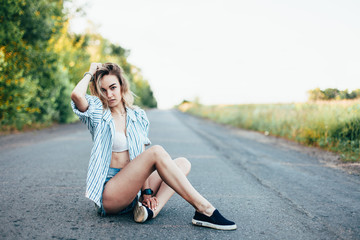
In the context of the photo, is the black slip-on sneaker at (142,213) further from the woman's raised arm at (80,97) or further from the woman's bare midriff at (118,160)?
the woman's raised arm at (80,97)

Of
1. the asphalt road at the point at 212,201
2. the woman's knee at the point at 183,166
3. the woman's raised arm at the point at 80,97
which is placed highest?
the woman's raised arm at the point at 80,97

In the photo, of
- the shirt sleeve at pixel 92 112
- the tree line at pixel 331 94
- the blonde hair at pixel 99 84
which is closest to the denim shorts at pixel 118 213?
the shirt sleeve at pixel 92 112

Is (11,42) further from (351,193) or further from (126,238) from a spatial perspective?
(351,193)

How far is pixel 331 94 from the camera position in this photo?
10.5m

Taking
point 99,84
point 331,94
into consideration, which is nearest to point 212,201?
point 99,84

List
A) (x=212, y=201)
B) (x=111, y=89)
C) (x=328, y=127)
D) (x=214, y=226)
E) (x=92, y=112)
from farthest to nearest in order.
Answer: (x=328, y=127) → (x=212, y=201) → (x=111, y=89) → (x=92, y=112) → (x=214, y=226)

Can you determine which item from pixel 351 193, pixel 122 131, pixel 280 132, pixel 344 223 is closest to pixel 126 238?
pixel 122 131

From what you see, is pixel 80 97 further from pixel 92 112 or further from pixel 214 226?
pixel 214 226

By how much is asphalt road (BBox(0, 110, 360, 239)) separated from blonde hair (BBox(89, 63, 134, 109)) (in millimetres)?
1134

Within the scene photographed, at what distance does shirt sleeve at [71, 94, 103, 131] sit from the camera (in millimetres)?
2602

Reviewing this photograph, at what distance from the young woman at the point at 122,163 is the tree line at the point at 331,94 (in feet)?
28.9

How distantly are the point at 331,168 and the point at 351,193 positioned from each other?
175 cm

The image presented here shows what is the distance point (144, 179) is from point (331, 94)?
985 centimetres

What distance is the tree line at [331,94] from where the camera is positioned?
31.8ft
